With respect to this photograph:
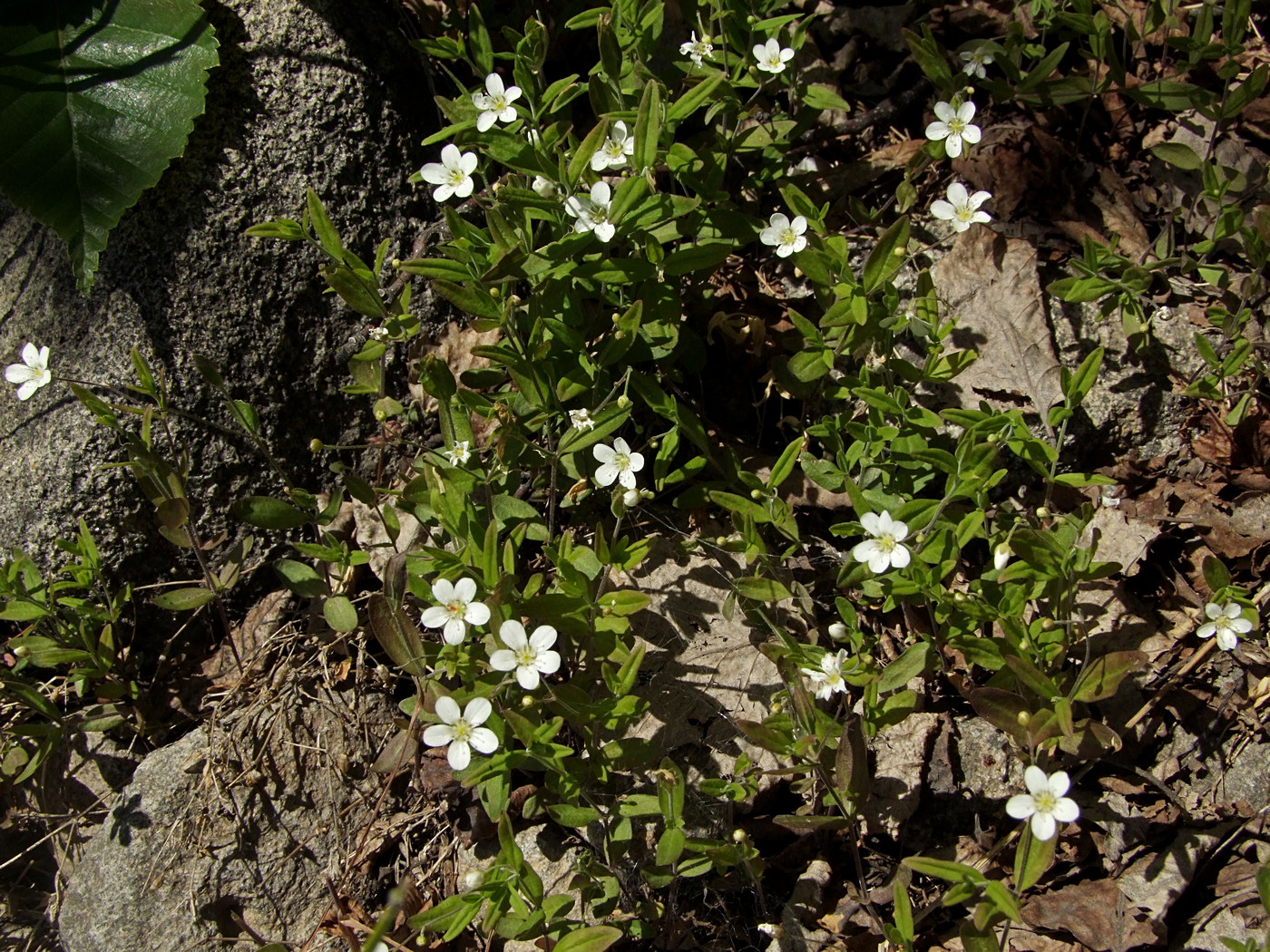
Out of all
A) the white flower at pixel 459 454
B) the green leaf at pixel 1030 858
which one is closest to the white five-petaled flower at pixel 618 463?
the white flower at pixel 459 454

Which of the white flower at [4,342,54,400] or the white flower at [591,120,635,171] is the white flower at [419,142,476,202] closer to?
the white flower at [591,120,635,171]

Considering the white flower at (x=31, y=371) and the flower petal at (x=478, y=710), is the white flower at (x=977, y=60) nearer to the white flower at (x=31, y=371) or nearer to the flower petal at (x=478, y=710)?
the flower petal at (x=478, y=710)

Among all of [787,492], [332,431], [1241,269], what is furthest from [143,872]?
[1241,269]

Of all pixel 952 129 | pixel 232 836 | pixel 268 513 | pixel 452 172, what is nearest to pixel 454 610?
pixel 268 513

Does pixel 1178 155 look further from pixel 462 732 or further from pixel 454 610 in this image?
pixel 462 732

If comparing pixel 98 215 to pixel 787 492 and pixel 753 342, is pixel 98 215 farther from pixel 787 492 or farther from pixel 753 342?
pixel 787 492

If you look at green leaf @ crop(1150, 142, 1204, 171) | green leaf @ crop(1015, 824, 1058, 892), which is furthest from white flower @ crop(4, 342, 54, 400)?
green leaf @ crop(1150, 142, 1204, 171)

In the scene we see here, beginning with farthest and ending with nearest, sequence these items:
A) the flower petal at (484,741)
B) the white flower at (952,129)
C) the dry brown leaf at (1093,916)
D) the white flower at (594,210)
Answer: the white flower at (952,129) → the white flower at (594,210) → the dry brown leaf at (1093,916) → the flower petal at (484,741)
